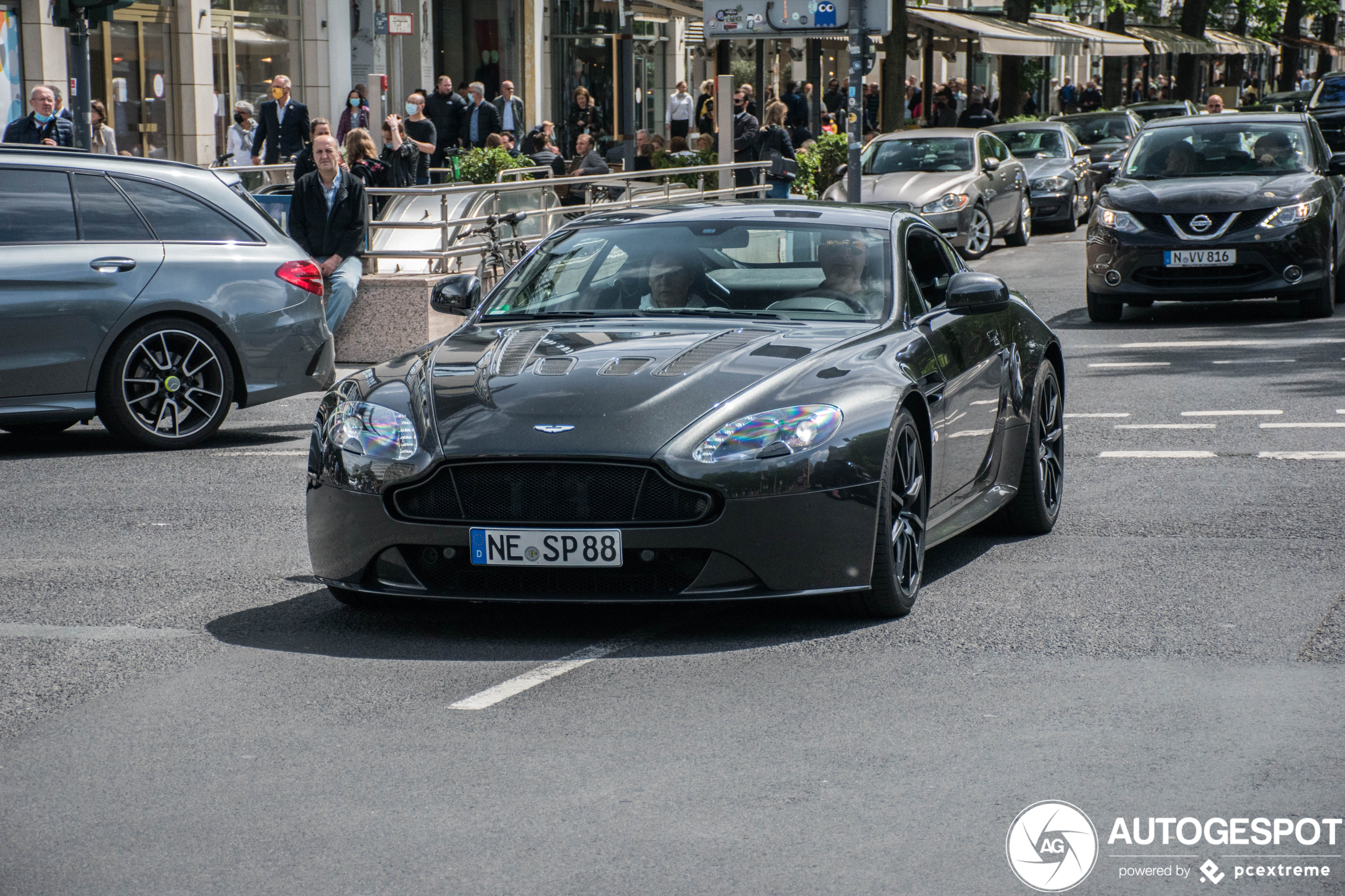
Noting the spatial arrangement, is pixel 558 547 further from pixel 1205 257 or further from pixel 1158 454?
pixel 1205 257

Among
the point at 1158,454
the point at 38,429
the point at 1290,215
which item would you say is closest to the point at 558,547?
the point at 1158,454

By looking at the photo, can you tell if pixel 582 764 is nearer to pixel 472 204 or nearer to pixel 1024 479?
pixel 1024 479

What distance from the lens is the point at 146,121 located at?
2761 centimetres

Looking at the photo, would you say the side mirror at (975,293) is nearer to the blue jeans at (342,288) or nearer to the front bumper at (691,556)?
the front bumper at (691,556)

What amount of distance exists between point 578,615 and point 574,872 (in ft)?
8.20

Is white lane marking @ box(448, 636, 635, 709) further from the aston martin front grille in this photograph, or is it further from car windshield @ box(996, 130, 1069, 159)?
car windshield @ box(996, 130, 1069, 159)

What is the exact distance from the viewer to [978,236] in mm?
23281

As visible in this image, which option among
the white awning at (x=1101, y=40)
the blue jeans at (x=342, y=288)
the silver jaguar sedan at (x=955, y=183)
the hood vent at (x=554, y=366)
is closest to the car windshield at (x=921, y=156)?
the silver jaguar sedan at (x=955, y=183)

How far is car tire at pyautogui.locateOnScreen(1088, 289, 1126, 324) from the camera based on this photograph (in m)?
16.6

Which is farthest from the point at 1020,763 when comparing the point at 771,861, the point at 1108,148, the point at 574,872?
the point at 1108,148

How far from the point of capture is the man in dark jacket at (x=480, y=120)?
84.8ft

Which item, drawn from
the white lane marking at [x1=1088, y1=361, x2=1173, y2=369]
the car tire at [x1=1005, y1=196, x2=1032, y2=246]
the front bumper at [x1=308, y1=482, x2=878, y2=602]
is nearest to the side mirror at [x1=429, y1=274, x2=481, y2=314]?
the front bumper at [x1=308, y1=482, x2=878, y2=602]

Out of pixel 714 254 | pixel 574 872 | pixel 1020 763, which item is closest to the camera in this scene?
pixel 574 872

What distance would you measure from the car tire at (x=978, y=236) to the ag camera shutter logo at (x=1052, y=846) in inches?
750
